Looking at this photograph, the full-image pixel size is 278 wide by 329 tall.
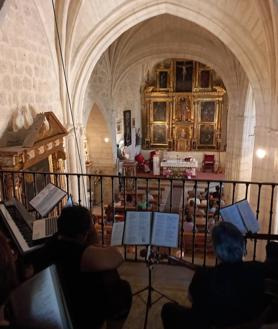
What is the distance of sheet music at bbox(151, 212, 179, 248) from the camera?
2.55 meters

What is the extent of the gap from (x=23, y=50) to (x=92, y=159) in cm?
829

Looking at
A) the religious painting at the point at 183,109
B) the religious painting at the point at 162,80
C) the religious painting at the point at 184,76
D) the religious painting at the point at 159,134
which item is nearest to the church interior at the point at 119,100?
the religious painting at the point at 162,80

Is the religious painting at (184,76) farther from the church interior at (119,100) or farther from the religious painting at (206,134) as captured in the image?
the church interior at (119,100)

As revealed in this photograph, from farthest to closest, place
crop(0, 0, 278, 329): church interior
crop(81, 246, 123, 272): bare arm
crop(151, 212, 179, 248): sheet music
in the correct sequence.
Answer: crop(0, 0, 278, 329): church interior < crop(151, 212, 179, 248): sheet music < crop(81, 246, 123, 272): bare arm

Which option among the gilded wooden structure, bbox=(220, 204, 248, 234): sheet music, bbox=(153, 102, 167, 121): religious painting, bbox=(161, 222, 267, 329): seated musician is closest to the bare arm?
bbox=(161, 222, 267, 329): seated musician

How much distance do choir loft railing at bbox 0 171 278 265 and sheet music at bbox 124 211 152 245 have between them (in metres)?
0.45

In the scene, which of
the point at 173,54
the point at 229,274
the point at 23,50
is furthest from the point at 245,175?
the point at 229,274

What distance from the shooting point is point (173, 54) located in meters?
12.2

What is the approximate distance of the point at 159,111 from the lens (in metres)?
18.9

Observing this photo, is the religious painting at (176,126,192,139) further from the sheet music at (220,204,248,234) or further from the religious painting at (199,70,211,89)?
the sheet music at (220,204,248,234)

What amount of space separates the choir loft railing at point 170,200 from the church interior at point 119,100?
30mm

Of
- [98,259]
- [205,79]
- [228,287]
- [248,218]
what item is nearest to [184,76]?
[205,79]

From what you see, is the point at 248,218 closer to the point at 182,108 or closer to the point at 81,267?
the point at 81,267

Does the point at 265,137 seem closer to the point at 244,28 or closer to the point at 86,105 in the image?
the point at 244,28
